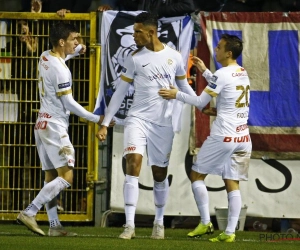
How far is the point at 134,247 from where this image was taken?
11430 mm

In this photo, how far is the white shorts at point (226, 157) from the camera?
13.2m

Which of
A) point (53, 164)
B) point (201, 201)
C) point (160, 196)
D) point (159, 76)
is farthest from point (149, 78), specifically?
point (201, 201)

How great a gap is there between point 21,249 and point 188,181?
5124 mm

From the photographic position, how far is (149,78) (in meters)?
12.9

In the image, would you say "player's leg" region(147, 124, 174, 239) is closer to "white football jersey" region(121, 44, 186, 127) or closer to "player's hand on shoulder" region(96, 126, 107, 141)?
"white football jersey" region(121, 44, 186, 127)

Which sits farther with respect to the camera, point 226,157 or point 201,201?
point 201,201

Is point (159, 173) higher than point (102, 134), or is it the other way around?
point (102, 134)

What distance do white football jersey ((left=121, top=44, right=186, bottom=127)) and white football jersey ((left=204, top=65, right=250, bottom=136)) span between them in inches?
21.0

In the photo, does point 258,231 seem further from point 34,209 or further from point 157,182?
point 34,209

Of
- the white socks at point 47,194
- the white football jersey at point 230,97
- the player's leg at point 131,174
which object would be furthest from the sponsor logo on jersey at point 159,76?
the white socks at point 47,194

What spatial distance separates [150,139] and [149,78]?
2.31ft

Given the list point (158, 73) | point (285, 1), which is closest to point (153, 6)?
point (285, 1)

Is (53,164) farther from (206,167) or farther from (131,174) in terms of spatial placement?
(206,167)

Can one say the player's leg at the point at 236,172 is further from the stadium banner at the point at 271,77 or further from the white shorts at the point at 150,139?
the stadium banner at the point at 271,77
